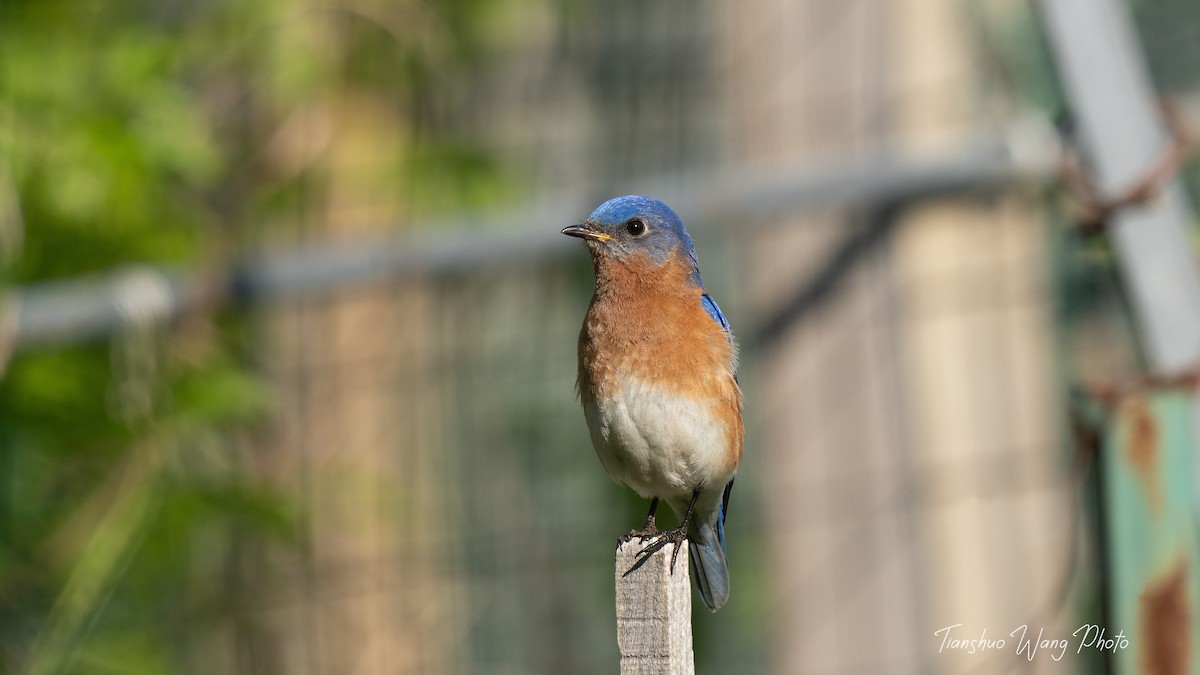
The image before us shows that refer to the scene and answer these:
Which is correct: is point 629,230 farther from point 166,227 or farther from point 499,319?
point 166,227

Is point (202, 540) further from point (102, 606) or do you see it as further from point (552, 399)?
point (552, 399)

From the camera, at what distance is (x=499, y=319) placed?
18.0 ft

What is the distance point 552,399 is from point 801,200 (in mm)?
1693

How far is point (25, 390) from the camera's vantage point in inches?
197

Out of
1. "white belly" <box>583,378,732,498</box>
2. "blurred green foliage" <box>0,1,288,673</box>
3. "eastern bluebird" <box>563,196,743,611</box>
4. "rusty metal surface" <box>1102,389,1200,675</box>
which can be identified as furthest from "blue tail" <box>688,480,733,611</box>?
"blurred green foliage" <box>0,1,288,673</box>

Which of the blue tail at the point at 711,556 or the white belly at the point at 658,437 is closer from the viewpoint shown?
the white belly at the point at 658,437

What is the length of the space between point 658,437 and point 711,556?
19.5 inches

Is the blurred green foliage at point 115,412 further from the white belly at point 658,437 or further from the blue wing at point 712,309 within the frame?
the blue wing at point 712,309

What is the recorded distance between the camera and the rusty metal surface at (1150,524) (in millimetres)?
2982

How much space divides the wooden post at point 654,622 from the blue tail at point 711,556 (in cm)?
121

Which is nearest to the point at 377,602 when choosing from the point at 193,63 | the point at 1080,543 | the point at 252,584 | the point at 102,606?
the point at 252,584

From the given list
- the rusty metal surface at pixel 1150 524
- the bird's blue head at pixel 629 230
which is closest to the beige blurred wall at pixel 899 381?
the bird's blue head at pixel 629 230

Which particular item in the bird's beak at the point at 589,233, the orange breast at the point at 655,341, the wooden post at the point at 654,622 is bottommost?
the wooden post at the point at 654,622

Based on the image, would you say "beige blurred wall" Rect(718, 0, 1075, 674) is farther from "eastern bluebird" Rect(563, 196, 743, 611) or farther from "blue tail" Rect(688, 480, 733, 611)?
"eastern bluebird" Rect(563, 196, 743, 611)
